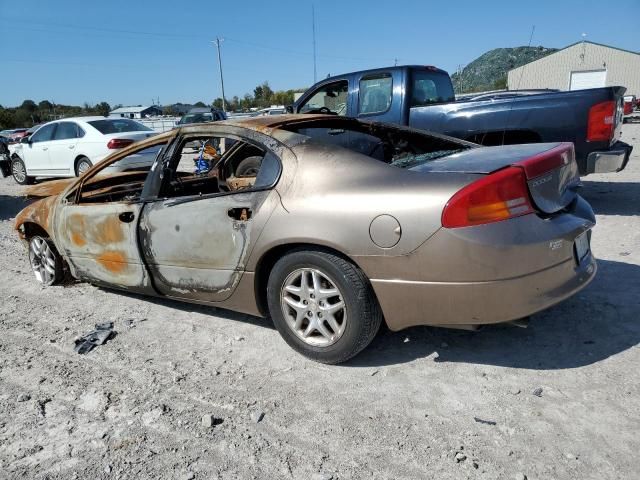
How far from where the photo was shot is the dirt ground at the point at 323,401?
7.13ft

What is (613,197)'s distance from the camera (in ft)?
23.9

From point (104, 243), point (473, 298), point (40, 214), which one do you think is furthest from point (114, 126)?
point (473, 298)

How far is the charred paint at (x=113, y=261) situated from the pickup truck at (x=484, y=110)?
105 inches

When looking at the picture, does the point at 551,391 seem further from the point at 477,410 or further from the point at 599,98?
the point at 599,98

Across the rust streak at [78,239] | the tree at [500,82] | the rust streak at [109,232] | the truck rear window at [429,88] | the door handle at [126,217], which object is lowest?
the rust streak at [78,239]

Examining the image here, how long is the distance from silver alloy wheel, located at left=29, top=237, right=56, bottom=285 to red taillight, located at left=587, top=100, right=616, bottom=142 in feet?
19.2

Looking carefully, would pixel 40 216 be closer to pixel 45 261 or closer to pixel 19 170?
pixel 45 261

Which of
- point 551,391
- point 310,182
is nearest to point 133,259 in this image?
point 310,182

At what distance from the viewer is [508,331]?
129 inches

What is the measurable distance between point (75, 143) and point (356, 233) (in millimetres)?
10241

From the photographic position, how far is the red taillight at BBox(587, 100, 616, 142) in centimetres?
558

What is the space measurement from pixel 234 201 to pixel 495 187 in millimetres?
1556

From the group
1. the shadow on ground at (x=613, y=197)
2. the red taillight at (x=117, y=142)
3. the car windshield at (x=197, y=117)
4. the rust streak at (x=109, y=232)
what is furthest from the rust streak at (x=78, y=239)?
the car windshield at (x=197, y=117)

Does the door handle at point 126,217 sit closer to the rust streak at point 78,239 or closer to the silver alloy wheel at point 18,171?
the rust streak at point 78,239
